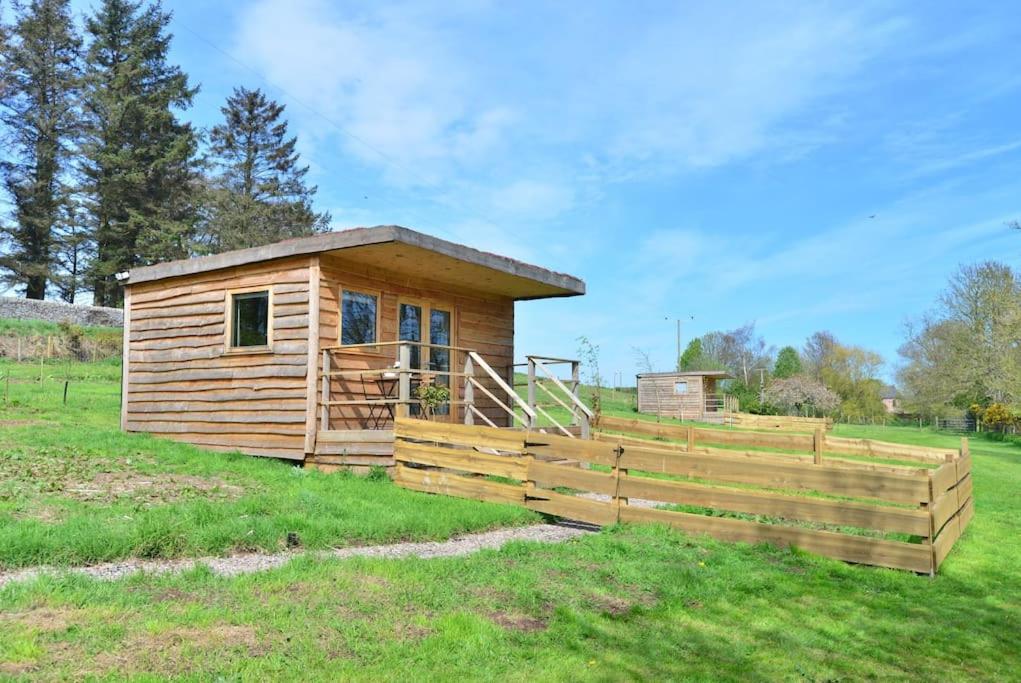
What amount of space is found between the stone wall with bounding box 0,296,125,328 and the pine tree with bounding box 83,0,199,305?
109 inches

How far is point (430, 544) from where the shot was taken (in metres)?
6.50

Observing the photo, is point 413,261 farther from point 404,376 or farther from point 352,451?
point 352,451

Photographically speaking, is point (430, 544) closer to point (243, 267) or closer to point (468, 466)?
point (468, 466)

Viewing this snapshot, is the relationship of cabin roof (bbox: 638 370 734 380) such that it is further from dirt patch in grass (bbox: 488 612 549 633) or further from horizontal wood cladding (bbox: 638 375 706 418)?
dirt patch in grass (bbox: 488 612 549 633)

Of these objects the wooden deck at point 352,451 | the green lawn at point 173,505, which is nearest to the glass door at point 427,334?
the wooden deck at point 352,451

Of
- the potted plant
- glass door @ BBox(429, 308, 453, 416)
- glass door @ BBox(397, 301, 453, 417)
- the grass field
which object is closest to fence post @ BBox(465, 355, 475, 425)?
the potted plant

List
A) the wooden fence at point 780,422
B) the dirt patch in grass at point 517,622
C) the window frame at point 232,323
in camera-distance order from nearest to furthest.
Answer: the dirt patch in grass at point 517,622 → the window frame at point 232,323 → the wooden fence at point 780,422

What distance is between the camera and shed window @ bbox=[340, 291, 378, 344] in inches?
421

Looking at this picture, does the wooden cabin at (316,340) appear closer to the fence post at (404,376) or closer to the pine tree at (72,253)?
the fence post at (404,376)

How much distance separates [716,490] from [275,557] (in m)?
4.04

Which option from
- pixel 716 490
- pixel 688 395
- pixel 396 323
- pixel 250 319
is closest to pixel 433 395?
pixel 396 323

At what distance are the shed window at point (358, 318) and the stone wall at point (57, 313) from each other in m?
22.1

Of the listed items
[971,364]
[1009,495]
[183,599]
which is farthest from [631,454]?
[971,364]

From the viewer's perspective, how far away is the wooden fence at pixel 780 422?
2209cm
